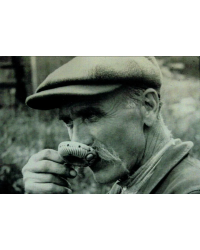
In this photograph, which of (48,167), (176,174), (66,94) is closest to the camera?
(176,174)

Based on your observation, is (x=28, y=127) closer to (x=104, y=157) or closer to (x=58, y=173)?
(x=58, y=173)

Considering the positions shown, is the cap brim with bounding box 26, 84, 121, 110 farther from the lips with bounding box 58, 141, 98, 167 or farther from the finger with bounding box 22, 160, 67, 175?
the finger with bounding box 22, 160, 67, 175

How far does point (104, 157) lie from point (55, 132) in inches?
Answer: 17.2

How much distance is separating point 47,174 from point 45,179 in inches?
1.7

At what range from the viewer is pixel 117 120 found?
8.23 feet

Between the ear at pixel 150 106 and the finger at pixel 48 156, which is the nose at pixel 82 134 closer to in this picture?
the finger at pixel 48 156

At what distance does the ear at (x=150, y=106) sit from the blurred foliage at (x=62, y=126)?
0.09 meters

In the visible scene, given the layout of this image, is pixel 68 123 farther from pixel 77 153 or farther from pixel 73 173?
pixel 73 173

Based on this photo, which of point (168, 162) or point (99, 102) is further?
point (99, 102)

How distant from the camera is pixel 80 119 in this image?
2539 mm

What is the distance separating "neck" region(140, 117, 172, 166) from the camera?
2.51m

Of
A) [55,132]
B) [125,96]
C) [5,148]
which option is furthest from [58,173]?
[125,96]

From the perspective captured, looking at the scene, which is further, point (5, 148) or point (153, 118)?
point (5, 148)

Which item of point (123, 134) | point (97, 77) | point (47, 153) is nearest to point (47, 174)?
point (47, 153)
